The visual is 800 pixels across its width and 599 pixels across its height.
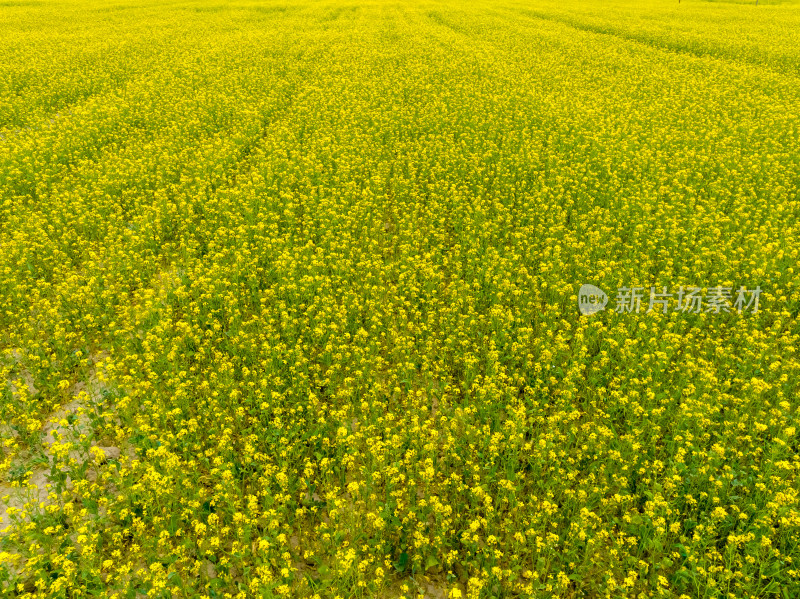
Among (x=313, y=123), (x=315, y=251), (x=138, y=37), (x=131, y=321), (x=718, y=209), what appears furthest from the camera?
(x=138, y=37)

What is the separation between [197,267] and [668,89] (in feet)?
71.1

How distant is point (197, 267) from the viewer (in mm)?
9312

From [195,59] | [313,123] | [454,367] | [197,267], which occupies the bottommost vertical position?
[454,367]

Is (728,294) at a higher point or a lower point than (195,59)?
lower

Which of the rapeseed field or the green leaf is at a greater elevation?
the rapeseed field

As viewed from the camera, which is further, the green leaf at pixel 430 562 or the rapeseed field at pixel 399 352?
the rapeseed field at pixel 399 352

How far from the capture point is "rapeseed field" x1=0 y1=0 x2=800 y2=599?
5176mm

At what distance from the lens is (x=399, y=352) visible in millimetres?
7801

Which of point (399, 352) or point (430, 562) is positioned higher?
point (399, 352)

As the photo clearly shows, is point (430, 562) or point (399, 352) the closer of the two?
point (430, 562)

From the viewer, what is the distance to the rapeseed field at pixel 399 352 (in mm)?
5176

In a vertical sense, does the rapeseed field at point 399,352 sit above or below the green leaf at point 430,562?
above

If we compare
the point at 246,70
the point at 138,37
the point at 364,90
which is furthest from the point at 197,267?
the point at 138,37

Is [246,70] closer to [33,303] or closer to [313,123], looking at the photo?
[313,123]
